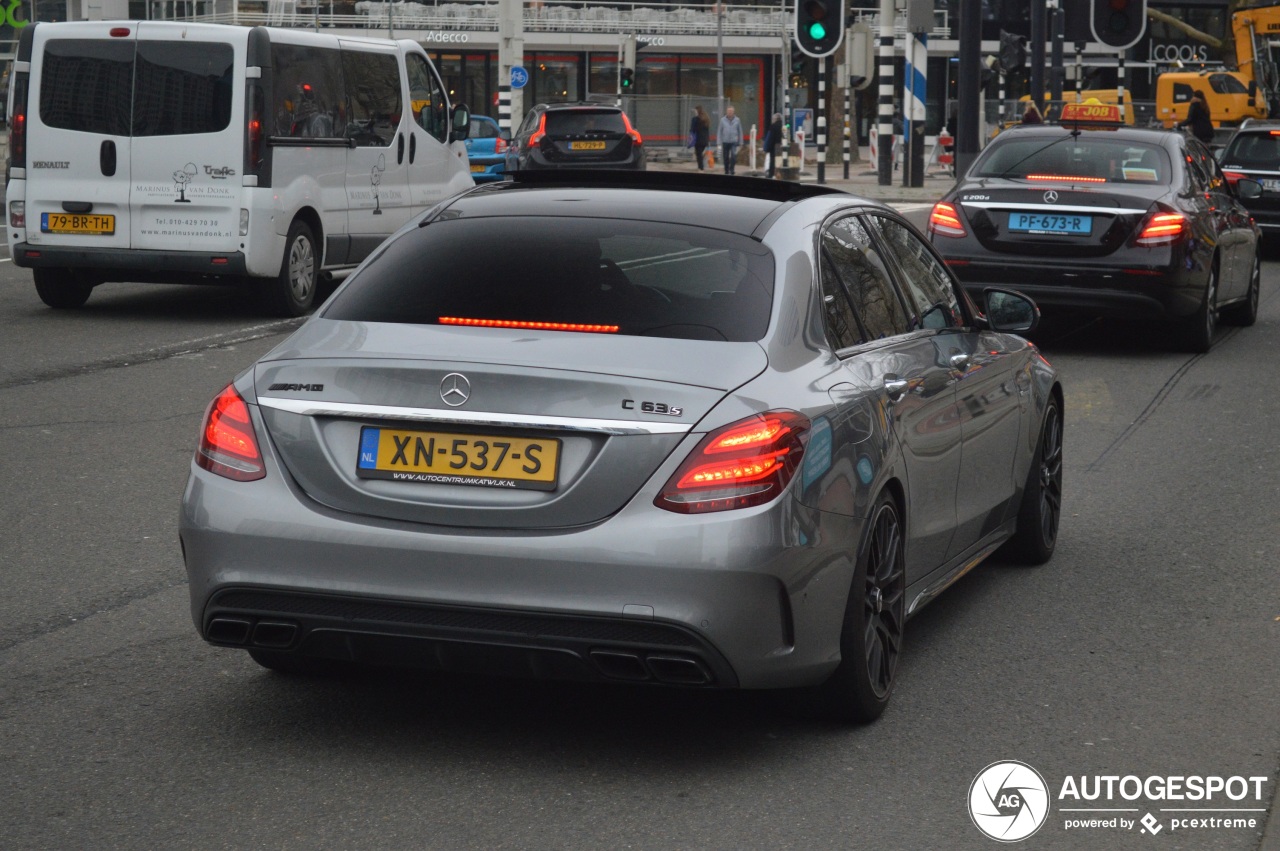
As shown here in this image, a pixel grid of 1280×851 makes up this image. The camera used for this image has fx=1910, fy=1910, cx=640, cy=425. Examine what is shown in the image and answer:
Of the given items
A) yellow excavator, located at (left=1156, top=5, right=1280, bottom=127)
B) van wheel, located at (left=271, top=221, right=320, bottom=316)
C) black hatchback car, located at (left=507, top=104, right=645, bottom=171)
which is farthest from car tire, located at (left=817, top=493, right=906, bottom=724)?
yellow excavator, located at (left=1156, top=5, right=1280, bottom=127)

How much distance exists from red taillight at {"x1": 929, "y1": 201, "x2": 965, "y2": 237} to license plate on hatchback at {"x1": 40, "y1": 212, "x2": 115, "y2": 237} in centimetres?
602

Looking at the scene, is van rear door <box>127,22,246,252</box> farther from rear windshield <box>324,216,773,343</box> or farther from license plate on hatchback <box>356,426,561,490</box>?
license plate on hatchback <box>356,426,561,490</box>

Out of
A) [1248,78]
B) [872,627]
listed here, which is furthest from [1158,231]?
[1248,78]

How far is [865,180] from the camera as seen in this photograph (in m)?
45.2

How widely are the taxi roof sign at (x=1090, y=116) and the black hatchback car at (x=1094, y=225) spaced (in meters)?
0.09

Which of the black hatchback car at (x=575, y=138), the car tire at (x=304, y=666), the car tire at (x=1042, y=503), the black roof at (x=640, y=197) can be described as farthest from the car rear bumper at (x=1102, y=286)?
the black hatchback car at (x=575, y=138)

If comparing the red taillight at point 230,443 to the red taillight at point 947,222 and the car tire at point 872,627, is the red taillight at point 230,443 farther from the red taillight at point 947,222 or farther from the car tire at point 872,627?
the red taillight at point 947,222

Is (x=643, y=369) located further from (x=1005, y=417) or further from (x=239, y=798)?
(x=1005, y=417)

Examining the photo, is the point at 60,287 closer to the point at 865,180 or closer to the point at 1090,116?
the point at 1090,116

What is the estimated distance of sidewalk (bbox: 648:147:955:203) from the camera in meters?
35.5

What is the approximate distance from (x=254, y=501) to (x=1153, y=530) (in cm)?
428

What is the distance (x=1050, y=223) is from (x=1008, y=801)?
29.4 feet

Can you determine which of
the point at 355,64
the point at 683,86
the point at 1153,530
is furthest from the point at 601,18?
the point at 1153,530

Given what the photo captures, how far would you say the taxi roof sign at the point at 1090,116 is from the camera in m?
13.8
